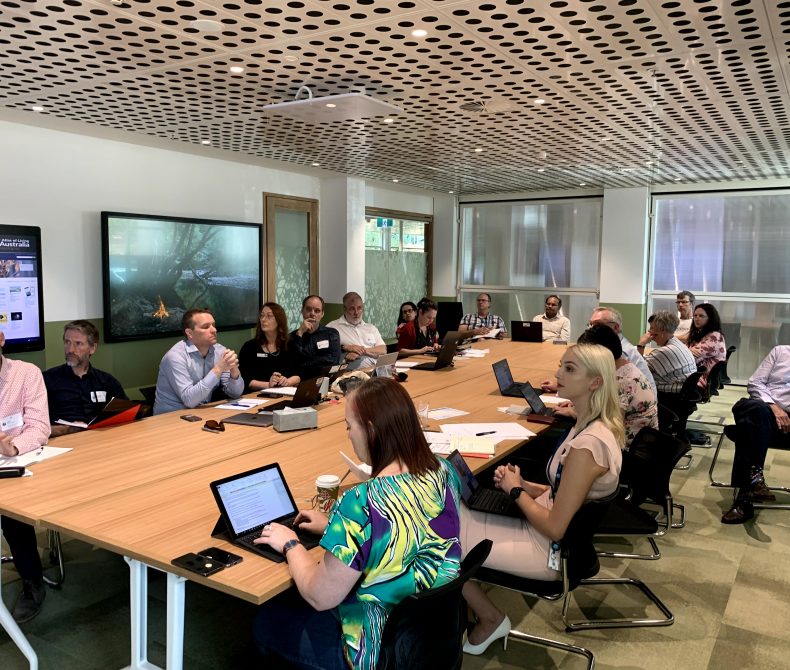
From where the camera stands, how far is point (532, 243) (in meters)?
11.2

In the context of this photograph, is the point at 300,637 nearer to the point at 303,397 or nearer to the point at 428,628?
the point at 428,628

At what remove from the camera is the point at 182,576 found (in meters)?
1.98

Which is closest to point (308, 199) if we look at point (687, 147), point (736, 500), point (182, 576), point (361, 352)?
point (361, 352)

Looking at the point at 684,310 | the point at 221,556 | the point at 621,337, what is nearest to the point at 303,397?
the point at 221,556

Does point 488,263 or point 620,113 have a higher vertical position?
point 620,113

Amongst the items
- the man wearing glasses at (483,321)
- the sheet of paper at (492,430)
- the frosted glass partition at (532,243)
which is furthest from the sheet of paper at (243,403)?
the frosted glass partition at (532,243)

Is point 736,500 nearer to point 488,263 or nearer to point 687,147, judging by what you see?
point 687,147

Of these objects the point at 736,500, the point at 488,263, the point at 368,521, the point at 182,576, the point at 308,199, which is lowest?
the point at 736,500

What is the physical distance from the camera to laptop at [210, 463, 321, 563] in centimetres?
214

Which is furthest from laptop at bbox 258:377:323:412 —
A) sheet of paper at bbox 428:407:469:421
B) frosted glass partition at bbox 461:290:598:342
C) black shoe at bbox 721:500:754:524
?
frosted glass partition at bbox 461:290:598:342

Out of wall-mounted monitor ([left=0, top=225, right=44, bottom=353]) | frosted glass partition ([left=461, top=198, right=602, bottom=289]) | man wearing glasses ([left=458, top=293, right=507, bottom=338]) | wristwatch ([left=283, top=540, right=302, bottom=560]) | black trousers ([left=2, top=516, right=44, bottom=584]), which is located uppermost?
frosted glass partition ([left=461, top=198, right=602, bottom=289])

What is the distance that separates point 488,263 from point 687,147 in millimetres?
5182

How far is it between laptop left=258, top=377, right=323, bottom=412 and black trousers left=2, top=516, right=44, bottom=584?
1415 mm

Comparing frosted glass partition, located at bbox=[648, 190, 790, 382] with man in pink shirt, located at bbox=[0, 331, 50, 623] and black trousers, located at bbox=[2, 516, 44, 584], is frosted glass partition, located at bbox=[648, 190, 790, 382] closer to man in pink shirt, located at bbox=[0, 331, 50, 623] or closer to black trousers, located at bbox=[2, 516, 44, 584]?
man in pink shirt, located at bbox=[0, 331, 50, 623]
